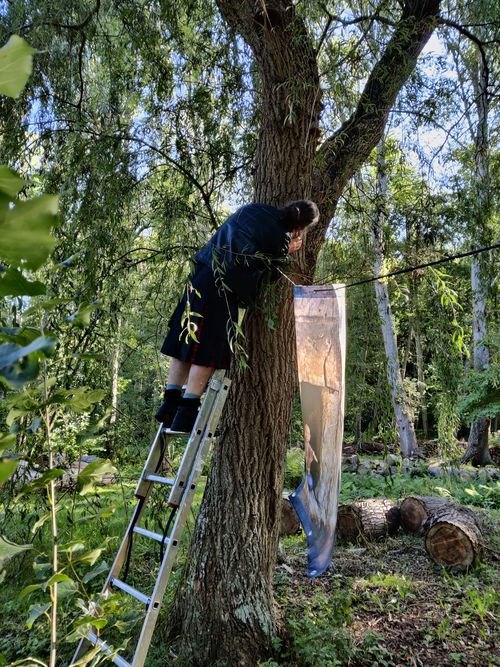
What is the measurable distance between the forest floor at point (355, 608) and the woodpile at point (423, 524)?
0.11m

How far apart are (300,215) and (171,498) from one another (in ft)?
4.80

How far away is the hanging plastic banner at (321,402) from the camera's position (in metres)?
2.47

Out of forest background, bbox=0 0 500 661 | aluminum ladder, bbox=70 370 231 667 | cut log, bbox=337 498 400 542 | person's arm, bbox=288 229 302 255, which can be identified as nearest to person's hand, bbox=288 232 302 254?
person's arm, bbox=288 229 302 255

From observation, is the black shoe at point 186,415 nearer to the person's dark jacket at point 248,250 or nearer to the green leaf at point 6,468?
the person's dark jacket at point 248,250

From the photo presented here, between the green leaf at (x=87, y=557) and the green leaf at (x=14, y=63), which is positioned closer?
the green leaf at (x=14, y=63)

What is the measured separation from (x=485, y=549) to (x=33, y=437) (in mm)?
3778

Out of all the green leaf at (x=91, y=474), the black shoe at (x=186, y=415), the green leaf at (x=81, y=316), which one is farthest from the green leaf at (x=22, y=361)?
the black shoe at (x=186, y=415)

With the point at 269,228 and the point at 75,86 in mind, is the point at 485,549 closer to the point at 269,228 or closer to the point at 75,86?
the point at 269,228

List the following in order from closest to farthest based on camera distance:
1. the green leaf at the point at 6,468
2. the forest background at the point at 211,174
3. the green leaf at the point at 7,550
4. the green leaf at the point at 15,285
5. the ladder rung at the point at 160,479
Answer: the green leaf at the point at 6,468 → the green leaf at the point at 15,285 → the green leaf at the point at 7,550 → the ladder rung at the point at 160,479 → the forest background at the point at 211,174

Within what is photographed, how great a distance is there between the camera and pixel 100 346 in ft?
10.1

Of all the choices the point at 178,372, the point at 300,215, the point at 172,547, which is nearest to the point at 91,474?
the point at 172,547

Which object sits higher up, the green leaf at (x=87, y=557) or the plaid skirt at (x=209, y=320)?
the plaid skirt at (x=209, y=320)

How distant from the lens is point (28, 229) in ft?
1.23

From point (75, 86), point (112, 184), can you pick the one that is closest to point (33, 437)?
point (112, 184)
